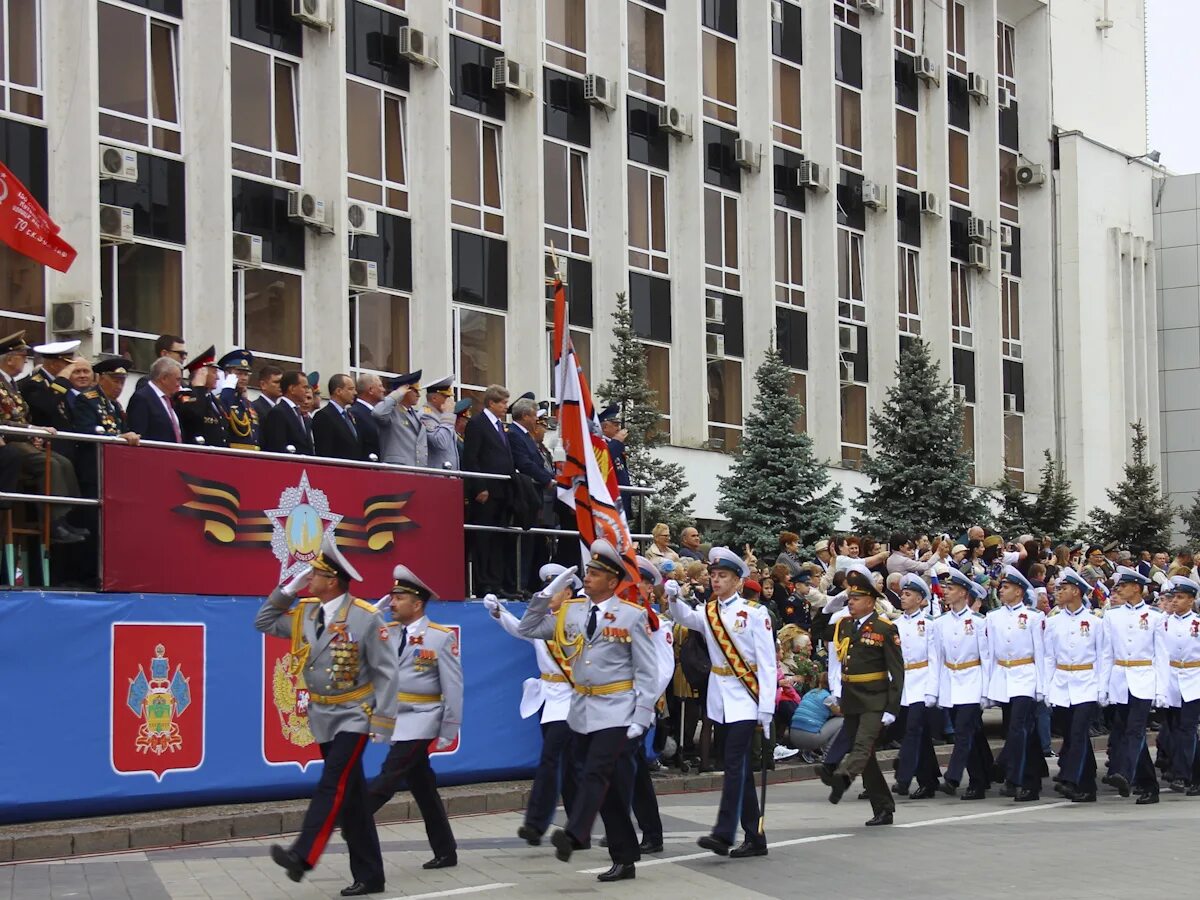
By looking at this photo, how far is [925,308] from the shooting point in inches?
1777

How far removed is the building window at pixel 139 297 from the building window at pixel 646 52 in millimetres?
12714

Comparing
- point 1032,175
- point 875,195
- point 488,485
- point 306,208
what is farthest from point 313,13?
point 1032,175

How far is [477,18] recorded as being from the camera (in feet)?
105

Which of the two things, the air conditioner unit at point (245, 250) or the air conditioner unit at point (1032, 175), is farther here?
the air conditioner unit at point (1032, 175)

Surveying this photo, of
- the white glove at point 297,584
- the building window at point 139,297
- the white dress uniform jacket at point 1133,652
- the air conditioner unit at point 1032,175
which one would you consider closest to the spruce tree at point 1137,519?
the air conditioner unit at point 1032,175

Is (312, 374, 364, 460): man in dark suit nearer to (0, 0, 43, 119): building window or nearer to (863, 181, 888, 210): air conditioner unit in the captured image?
(0, 0, 43, 119): building window

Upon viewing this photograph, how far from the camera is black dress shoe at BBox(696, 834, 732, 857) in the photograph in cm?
1240

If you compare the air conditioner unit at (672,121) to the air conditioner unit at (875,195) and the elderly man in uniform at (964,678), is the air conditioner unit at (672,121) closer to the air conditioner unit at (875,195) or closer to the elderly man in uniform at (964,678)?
the air conditioner unit at (875,195)

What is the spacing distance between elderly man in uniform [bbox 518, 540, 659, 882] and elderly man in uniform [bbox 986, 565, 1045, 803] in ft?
21.1

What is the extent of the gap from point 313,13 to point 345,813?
1976cm

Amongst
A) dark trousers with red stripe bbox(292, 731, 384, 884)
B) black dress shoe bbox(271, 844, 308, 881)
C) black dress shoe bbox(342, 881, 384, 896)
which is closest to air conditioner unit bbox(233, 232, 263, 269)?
dark trousers with red stripe bbox(292, 731, 384, 884)

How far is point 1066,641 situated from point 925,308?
93.0ft

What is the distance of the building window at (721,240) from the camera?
37.5m

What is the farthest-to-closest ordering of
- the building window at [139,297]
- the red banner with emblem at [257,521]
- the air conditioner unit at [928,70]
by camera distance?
the air conditioner unit at [928,70] → the building window at [139,297] → the red banner with emblem at [257,521]
